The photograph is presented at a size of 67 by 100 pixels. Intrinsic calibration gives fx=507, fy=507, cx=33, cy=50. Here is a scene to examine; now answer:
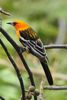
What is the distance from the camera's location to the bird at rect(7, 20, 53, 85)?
1.81 meters

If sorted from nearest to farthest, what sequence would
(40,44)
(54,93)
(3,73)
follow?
(40,44) < (54,93) < (3,73)

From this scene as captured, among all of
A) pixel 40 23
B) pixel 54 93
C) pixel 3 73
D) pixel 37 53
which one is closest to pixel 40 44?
pixel 37 53

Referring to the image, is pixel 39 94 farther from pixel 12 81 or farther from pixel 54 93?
pixel 12 81

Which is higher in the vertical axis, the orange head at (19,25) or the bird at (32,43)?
the orange head at (19,25)

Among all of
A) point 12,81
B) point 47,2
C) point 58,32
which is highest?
point 12,81

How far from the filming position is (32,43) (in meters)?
1.90

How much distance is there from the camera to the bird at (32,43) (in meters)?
1.81

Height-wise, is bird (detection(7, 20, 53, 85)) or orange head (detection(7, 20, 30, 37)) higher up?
orange head (detection(7, 20, 30, 37))

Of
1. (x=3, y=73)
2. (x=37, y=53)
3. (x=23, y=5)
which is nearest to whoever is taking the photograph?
(x=37, y=53)

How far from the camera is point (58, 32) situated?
271 inches

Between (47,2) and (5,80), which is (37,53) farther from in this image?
(47,2)

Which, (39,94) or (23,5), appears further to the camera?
(23,5)

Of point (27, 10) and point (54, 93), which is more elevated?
point (54, 93)

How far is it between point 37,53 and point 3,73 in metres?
1.76
